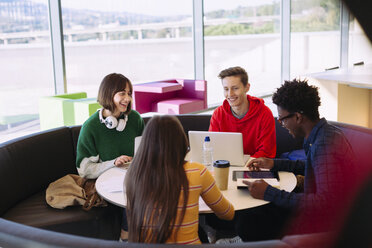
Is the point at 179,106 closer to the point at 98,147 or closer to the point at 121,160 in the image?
the point at 98,147

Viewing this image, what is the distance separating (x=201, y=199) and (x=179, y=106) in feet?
10.1

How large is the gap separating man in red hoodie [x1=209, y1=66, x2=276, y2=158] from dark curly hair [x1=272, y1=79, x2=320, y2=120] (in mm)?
981

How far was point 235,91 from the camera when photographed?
3043 millimetres

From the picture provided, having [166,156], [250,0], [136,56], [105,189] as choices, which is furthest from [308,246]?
[250,0]

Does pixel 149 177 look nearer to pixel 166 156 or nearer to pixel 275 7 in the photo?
pixel 166 156

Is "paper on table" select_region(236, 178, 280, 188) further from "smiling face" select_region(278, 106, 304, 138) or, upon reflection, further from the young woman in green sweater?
the young woman in green sweater

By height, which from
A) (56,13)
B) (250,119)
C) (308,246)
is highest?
(56,13)

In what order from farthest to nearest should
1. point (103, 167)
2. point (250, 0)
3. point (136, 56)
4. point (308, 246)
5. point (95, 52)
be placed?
point (250, 0) → point (136, 56) → point (95, 52) → point (103, 167) → point (308, 246)

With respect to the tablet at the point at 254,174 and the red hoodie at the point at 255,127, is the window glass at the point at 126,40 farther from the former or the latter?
the tablet at the point at 254,174

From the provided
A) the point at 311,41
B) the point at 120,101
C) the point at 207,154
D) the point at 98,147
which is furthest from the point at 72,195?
the point at 311,41

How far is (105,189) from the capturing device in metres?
2.34

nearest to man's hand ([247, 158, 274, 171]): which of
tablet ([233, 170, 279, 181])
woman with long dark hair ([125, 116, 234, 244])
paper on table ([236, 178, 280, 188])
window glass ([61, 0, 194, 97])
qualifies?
tablet ([233, 170, 279, 181])

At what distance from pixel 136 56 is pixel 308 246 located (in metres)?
6.22

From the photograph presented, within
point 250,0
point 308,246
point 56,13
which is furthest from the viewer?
point 250,0
